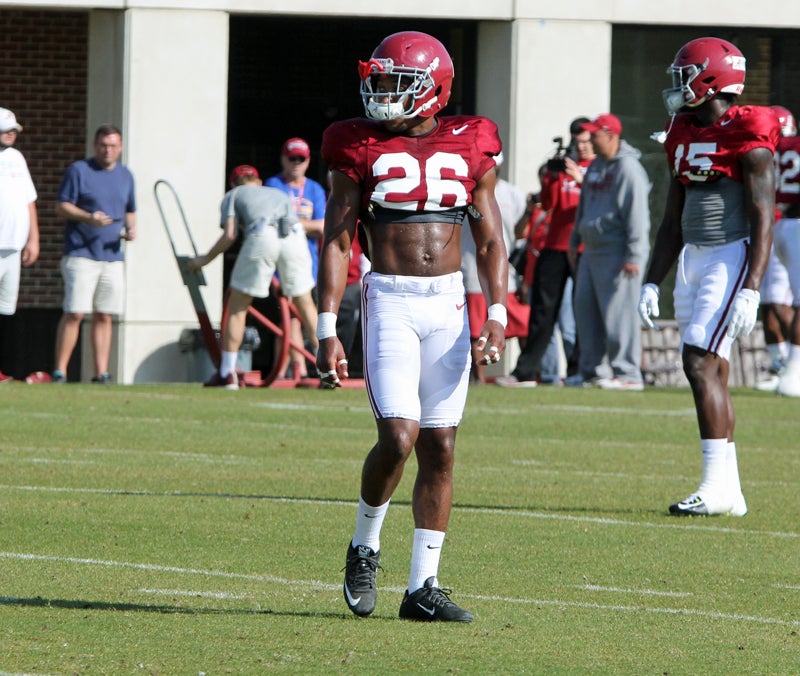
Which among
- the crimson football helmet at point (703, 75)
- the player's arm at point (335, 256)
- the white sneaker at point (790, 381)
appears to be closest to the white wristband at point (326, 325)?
the player's arm at point (335, 256)

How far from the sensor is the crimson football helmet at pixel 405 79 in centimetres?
593

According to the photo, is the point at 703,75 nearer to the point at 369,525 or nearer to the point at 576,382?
the point at 369,525

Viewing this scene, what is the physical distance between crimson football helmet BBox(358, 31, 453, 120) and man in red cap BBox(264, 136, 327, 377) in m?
9.60

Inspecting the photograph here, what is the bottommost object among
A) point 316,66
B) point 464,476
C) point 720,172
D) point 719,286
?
point 464,476

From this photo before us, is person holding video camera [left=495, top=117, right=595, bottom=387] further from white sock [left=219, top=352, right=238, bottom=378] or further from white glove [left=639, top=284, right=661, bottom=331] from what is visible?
white glove [left=639, top=284, right=661, bottom=331]

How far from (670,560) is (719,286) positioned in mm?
1735

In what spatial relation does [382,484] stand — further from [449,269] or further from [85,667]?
[85,667]

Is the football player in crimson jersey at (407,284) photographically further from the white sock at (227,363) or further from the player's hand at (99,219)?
the player's hand at (99,219)

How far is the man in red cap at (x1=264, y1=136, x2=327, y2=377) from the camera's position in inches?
618

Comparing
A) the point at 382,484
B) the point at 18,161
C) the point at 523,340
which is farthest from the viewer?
the point at 523,340

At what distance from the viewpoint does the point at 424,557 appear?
232 inches

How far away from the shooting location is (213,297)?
716 inches

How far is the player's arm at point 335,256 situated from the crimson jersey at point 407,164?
4cm

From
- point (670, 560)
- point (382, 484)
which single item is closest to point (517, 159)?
point (670, 560)
